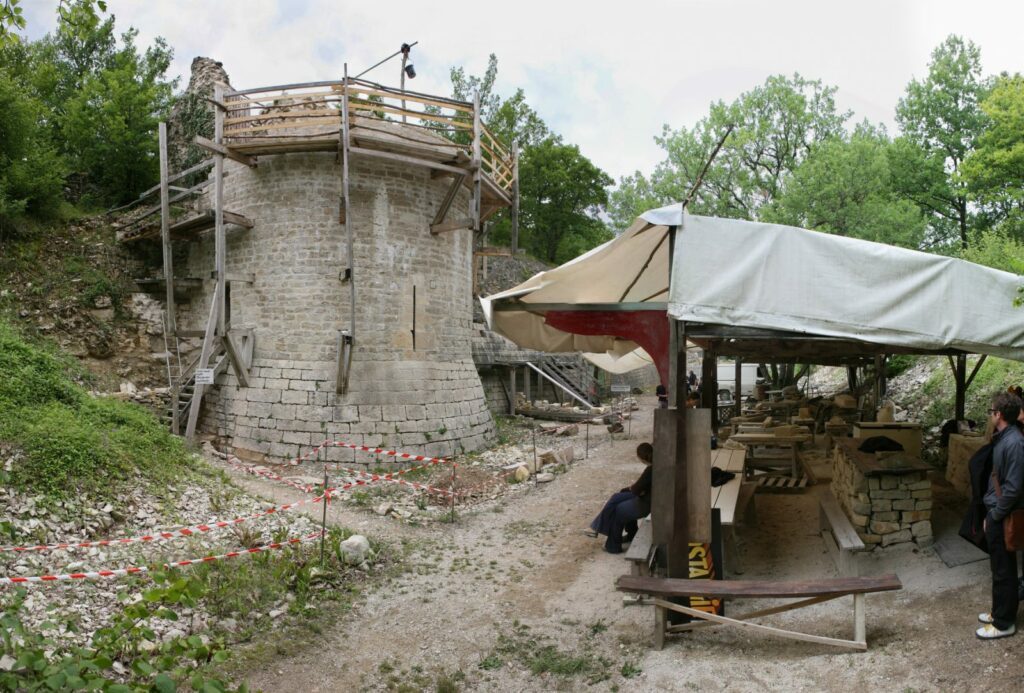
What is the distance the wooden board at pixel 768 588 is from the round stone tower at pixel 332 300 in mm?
7428

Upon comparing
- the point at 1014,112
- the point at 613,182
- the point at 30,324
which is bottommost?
the point at 30,324

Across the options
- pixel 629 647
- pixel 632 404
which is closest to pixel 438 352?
pixel 629 647

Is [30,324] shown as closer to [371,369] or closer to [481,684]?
[371,369]

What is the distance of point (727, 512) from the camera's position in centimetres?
562

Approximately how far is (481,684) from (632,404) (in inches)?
701

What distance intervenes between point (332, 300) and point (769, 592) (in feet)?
28.8

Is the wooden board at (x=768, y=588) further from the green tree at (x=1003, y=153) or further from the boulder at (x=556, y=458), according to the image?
the green tree at (x=1003, y=153)

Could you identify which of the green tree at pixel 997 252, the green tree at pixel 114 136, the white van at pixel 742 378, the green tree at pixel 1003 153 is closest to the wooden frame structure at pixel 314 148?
the green tree at pixel 114 136

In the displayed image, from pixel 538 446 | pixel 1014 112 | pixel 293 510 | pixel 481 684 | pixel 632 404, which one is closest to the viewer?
pixel 481 684

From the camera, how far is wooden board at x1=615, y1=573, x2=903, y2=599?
4.25 m

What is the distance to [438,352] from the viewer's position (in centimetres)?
1234

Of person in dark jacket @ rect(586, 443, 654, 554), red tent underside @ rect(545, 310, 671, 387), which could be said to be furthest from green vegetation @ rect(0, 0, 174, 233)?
person in dark jacket @ rect(586, 443, 654, 554)

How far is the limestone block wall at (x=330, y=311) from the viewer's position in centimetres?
1130

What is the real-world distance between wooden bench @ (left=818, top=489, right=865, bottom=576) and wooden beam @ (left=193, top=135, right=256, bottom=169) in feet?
33.1
